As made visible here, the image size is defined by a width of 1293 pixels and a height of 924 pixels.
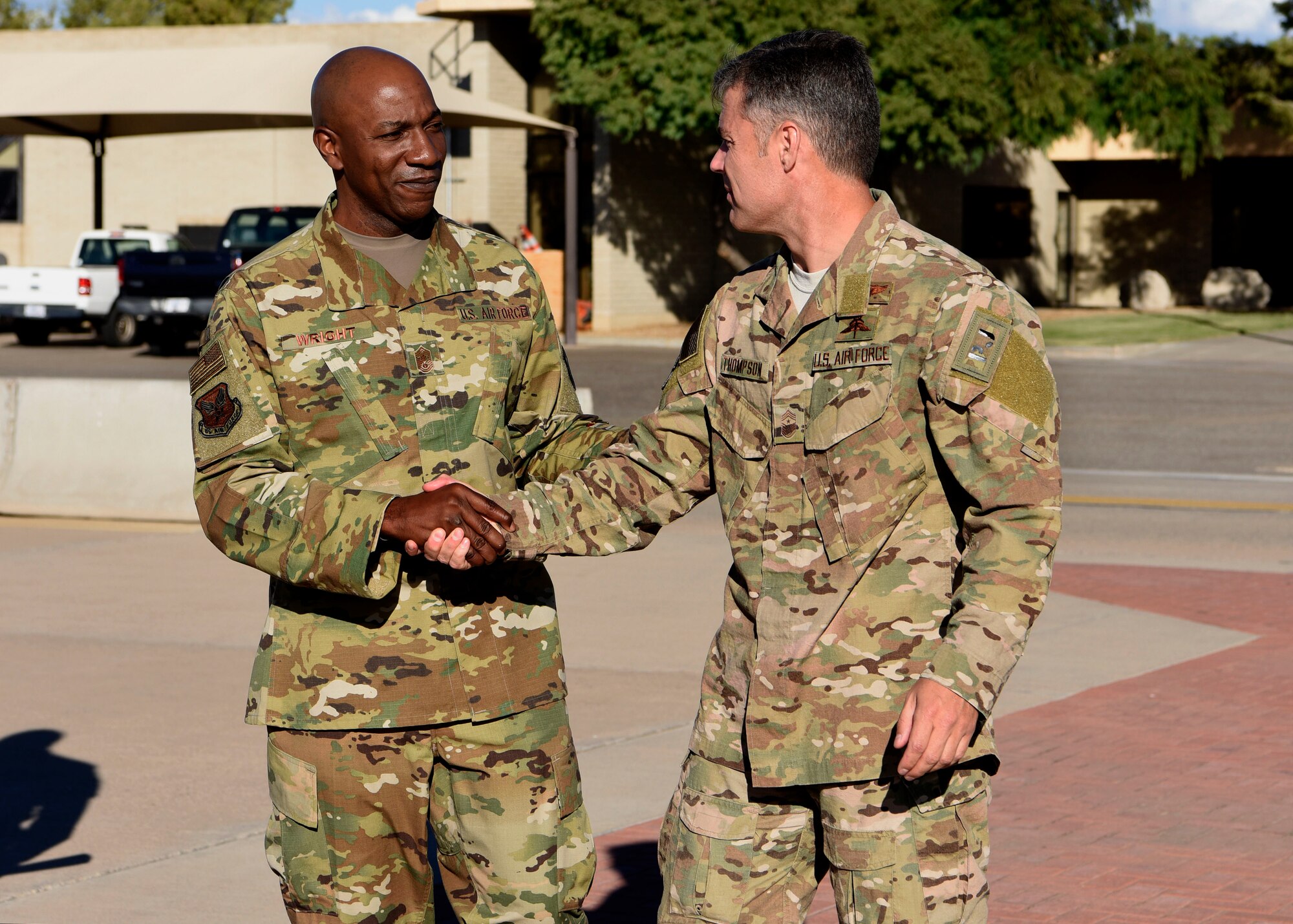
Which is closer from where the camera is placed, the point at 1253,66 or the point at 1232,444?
the point at 1232,444

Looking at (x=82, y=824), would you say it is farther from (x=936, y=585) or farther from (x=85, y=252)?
(x=85, y=252)

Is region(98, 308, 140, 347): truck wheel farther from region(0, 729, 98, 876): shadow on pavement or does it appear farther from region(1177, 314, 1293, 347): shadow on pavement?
region(0, 729, 98, 876): shadow on pavement

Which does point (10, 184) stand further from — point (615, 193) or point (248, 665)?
point (248, 665)

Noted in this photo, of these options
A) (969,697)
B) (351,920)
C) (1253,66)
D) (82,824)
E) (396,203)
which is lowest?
(82,824)

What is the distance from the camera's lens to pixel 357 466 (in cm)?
324

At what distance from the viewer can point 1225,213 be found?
4312cm

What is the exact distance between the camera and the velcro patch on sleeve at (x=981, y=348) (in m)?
2.82

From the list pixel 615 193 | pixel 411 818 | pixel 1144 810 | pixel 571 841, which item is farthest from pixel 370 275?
pixel 615 193

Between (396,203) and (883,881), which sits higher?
(396,203)

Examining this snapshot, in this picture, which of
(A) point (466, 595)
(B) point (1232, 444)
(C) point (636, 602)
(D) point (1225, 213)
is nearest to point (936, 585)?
(A) point (466, 595)

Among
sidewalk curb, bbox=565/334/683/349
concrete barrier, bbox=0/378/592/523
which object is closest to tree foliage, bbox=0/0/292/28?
sidewalk curb, bbox=565/334/683/349

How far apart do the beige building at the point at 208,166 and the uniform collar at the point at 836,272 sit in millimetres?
32859

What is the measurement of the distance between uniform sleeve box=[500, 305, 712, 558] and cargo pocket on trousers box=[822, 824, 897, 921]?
0.68 meters

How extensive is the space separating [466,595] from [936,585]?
0.89 m
